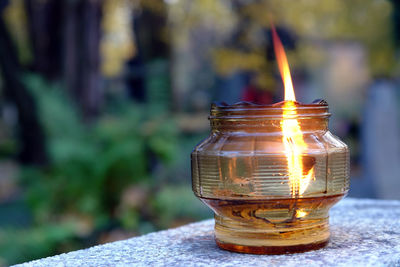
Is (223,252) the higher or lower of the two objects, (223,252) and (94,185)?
the higher

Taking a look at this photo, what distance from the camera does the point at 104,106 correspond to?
736 centimetres

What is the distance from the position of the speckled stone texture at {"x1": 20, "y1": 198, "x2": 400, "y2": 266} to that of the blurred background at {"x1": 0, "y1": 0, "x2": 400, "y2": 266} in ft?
9.49

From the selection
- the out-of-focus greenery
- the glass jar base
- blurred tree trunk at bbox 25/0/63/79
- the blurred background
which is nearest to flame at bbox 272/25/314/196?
the glass jar base

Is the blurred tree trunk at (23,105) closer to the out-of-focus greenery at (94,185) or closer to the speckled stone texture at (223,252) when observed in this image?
the out-of-focus greenery at (94,185)

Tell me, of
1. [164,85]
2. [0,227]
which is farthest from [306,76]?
[0,227]

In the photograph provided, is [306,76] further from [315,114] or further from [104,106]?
[315,114]

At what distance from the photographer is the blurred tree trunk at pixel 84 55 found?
266 inches

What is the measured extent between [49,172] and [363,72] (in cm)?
859

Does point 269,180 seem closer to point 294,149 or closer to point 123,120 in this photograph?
point 294,149

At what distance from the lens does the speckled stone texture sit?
1.00 m

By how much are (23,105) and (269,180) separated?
578 centimetres

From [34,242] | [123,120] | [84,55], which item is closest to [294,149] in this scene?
[34,242]

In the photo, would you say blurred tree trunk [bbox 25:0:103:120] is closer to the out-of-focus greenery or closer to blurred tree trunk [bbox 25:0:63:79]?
blurred tree trunk [bbox 25:0:63:79]

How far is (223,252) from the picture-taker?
1099 mm
